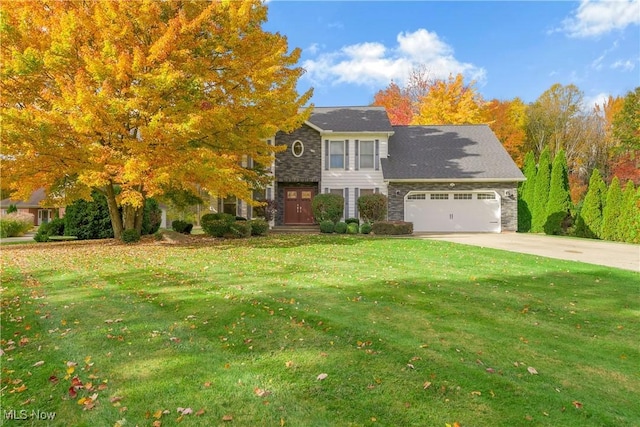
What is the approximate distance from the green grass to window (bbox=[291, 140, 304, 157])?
47.2 ft

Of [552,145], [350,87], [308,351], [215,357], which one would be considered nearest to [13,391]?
[215,357]

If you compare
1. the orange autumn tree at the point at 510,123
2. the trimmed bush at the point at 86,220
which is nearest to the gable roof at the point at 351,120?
the trimmed bush at the point at 86,220

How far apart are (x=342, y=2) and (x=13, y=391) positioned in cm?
1515

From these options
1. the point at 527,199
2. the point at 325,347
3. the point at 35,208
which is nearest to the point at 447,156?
the point at 527,199

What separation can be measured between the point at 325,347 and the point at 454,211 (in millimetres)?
18308

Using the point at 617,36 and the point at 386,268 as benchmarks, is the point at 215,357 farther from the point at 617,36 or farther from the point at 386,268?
the point at 617,36

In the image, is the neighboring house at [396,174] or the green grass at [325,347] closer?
the green grass at [325,347]

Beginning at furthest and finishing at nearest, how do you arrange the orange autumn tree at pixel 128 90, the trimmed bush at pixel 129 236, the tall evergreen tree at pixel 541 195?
the tall evergreen tree at pixel 541 195 → the trimmed bush at pixel 129 236 → the orange autumn tree at pixel 128 90

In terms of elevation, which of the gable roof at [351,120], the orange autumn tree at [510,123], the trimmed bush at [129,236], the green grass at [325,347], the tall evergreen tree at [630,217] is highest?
the orange autumn tree at [510,123]

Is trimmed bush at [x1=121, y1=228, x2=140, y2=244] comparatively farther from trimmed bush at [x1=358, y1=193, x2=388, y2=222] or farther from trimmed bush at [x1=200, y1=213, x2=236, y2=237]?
trimmed bush at [x1=358, y1=193, x2=388, y2=222]

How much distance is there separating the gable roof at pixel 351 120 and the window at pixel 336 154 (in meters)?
0.79

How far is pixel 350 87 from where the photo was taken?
29.9 m

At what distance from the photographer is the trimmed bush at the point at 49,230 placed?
15945mm

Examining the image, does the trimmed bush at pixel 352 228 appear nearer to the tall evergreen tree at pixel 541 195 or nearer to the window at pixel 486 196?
the window at pixel 486 196
